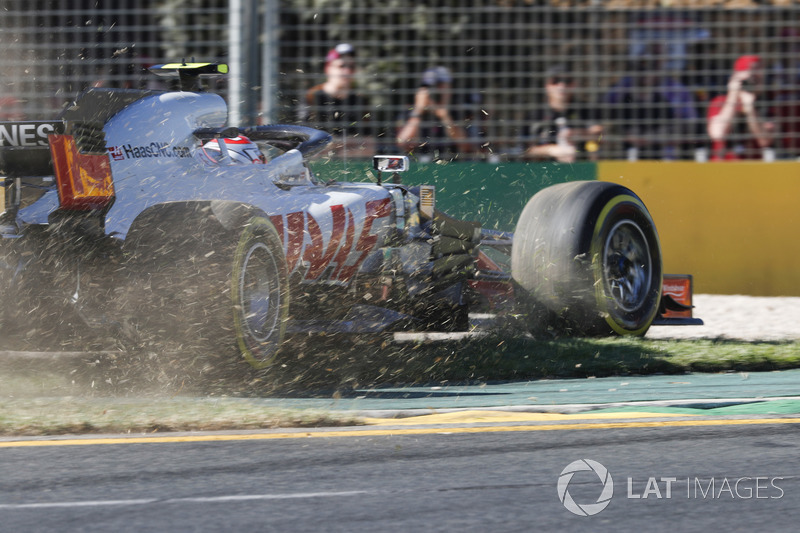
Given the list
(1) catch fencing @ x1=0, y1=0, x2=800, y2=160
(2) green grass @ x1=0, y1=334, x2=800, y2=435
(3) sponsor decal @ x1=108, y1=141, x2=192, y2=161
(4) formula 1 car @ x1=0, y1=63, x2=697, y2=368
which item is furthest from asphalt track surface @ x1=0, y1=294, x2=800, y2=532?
(1) catch fencing @ x1=0, y1=0, x2=800, y2=160

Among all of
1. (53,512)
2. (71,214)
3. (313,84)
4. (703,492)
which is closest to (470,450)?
(703,492)

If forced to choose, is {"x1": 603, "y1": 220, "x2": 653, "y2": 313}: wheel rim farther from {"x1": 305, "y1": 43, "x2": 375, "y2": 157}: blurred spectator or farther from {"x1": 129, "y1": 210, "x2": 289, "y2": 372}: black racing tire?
{"x1": 305, "y1": 43, "x2": 375, "y2": 157}: blurred spectator

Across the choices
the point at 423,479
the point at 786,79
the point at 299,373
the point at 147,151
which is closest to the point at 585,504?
the point at 423,479

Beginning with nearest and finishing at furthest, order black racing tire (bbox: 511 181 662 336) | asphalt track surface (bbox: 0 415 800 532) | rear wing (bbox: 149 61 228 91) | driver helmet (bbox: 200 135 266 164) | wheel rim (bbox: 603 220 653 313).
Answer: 1. asphalt track surface (bbox: 0 415 800 532)
2. driver helmet (bbox: 200 135 266 164)
3. rear wing (bbox: 149 61 228 91)
4. black racing tire (bbox: 511 181 662 336)
5. wheel rim (bbox: 603 220 653 313)

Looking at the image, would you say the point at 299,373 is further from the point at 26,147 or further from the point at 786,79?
the point at 786,79

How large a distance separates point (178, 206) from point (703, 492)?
2.78 m

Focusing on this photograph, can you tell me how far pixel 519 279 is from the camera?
766cm

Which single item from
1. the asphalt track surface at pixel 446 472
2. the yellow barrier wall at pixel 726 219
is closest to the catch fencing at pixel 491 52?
the yellow barrier wall at pixel 726 219

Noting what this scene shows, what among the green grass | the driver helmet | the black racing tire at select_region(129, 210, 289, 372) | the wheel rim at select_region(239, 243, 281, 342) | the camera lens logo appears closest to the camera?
the camera lens logo

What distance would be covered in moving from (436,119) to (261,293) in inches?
155

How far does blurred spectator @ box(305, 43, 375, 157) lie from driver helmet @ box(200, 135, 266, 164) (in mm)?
3089

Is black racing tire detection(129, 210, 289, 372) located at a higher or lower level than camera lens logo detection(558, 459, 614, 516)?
higher

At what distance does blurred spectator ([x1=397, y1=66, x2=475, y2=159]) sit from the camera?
991 centimetres

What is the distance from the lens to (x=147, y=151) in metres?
6.15
